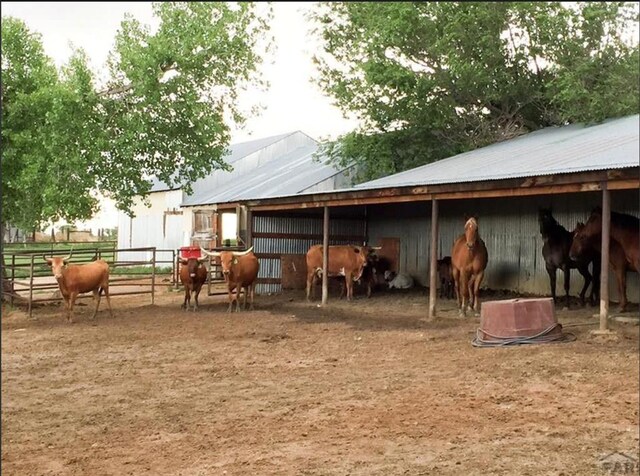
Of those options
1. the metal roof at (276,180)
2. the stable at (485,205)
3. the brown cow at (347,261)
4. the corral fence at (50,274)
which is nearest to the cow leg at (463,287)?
the stable at (485,205)

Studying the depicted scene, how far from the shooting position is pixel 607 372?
593 centimetres

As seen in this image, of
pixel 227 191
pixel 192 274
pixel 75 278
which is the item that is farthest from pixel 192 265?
pixel 227 191

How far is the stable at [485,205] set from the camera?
8372mm

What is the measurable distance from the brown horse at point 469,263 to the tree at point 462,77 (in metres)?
4.38

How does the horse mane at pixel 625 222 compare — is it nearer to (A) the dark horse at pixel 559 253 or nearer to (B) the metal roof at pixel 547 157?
(B) the metal roof at pixel 547 157

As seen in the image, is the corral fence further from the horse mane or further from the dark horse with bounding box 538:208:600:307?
the horse mane

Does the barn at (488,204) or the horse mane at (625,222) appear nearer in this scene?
the barn at (488,204)

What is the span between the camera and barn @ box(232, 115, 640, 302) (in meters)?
8.39

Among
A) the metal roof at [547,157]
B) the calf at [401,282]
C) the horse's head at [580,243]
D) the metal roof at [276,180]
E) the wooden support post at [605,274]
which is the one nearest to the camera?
the wooden support post at [605,274]

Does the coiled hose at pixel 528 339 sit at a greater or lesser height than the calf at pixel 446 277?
lesser

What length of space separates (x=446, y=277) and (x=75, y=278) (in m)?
6.68

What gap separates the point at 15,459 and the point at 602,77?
45.0 feet

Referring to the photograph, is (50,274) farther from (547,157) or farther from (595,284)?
(595,284)

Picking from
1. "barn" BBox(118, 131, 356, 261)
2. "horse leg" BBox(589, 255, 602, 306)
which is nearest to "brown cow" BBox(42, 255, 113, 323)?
"barn" BBox(118, 131, 356, 261)
